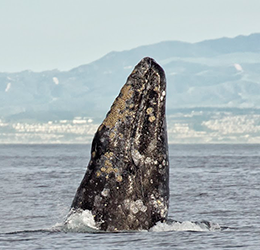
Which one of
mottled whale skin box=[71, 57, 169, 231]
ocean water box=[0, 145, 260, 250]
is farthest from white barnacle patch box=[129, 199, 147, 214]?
ocean water box=[0, 145, 260, 250]

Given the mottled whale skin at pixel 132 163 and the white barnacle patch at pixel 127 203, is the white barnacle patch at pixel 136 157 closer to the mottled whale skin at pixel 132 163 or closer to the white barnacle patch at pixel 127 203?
the mottled whale skin at pixel 132 163

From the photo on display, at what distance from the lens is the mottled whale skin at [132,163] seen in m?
10.9

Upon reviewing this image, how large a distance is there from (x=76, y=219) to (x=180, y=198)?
38.9ft

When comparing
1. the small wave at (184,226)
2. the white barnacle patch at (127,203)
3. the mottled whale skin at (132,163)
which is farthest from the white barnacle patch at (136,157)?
the small wave at (184,226)

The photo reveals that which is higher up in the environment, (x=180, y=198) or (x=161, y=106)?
(x=161, y=106)

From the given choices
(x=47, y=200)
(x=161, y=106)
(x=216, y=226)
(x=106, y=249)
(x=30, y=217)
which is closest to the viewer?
(x=106, y=249)

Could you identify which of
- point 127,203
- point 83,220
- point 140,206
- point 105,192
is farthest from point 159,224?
point 83,220

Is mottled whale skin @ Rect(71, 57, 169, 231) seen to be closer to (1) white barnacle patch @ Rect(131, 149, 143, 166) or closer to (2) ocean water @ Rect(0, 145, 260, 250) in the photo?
(1) white barnacle patch @ Rect(131, 149, 143, 166)

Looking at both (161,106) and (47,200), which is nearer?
(161,106)

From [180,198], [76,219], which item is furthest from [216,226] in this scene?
[180,198]

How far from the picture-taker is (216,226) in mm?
13086

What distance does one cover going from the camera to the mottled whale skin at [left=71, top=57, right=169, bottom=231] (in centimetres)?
1094

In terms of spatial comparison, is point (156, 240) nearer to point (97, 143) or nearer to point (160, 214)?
point (160, 214)

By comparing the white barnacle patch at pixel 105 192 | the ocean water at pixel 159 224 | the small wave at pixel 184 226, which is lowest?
the ocean water at pixel 159 224
